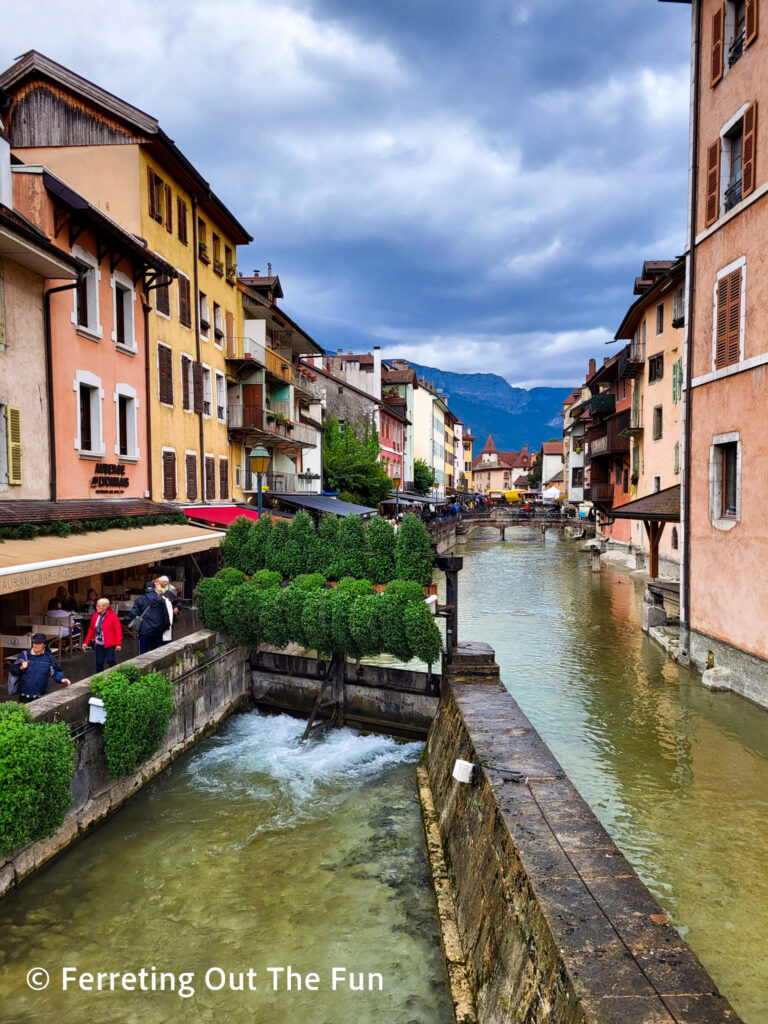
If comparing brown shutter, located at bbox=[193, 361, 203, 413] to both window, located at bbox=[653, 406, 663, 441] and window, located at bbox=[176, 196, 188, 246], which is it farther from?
window, located at bbox=[653, 406, 663, 441]

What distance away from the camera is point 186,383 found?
22.6 metres

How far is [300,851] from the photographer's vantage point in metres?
9.15

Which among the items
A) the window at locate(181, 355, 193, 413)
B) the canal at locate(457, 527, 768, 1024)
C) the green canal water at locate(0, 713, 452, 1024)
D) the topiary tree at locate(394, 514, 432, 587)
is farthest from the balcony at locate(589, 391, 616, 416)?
the green canal water at locate(0, 713, 452, 1024)

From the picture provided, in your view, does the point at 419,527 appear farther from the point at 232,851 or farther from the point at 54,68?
the point at 54,68

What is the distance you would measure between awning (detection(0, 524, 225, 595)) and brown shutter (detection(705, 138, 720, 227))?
14803 millimetres

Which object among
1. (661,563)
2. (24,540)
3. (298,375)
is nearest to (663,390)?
(661,563)

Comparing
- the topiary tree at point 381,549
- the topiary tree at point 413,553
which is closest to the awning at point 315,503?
the topiary tree at point 381,549

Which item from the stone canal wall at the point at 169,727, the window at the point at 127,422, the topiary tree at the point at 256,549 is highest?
the window at the point at 127,422

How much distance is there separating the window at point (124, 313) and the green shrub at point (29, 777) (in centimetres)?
1305

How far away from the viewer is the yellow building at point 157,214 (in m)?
19.1

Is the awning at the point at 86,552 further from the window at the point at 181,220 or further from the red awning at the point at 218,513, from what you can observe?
the window at the point at 181,220

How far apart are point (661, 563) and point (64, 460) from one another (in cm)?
2750

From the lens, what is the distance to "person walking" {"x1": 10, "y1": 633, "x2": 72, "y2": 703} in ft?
30.8

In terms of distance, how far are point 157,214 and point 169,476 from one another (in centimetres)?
838
